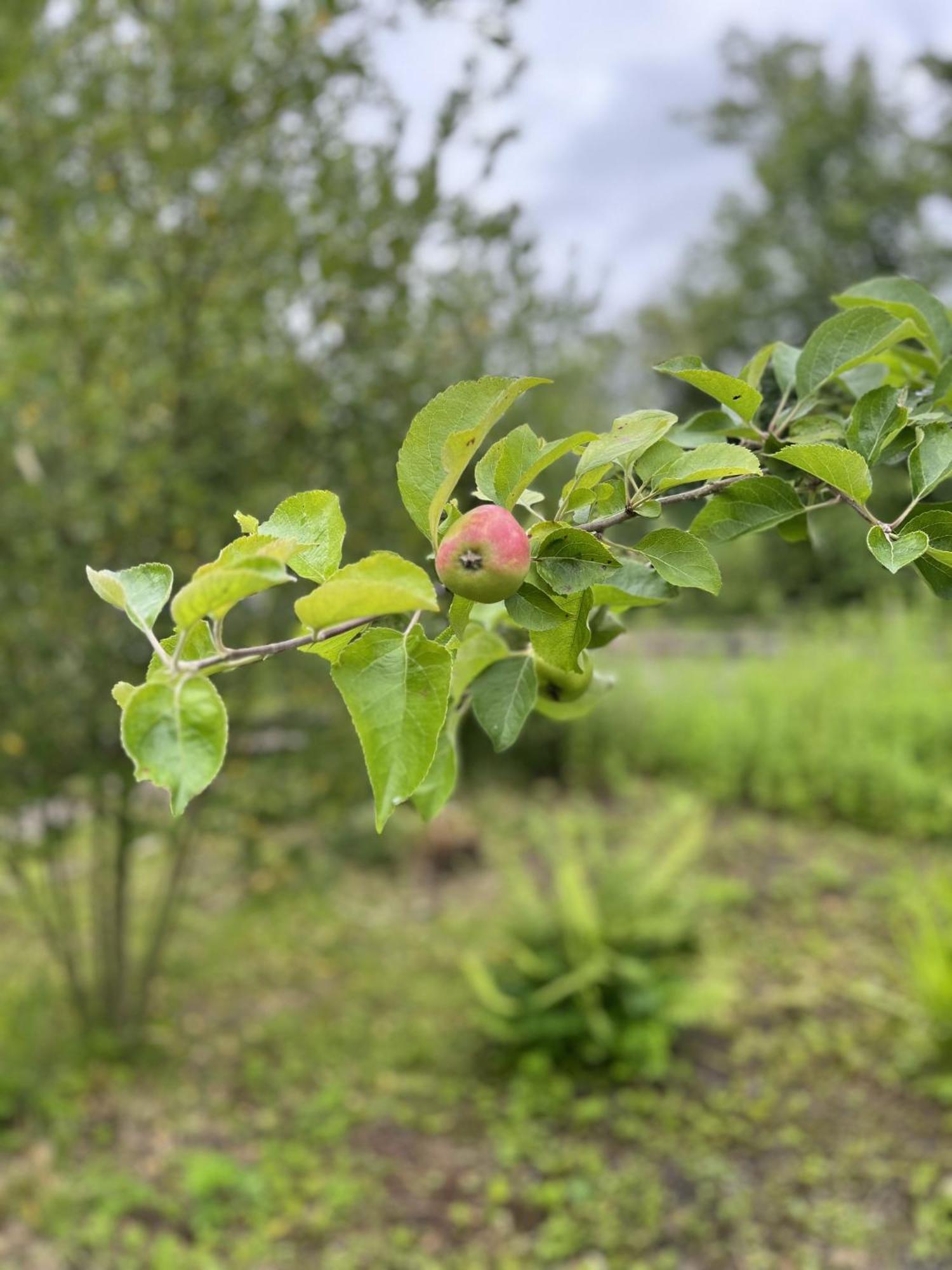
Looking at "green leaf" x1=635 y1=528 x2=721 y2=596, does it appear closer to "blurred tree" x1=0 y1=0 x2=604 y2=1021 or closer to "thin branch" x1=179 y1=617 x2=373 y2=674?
"thin branch" x1=179 y1=617 x2=373 y2=674

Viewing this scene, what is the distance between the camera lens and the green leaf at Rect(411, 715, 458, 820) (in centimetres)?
58

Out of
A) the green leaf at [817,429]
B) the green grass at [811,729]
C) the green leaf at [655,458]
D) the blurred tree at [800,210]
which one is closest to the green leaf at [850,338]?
the green leaf at [817,429]

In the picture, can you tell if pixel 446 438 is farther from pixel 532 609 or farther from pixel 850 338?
pixel 850 338

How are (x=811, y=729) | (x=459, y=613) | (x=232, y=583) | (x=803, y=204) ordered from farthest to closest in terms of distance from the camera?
(x=803, y=204), (x=811, y=729), (x=459, y=613), (x=232, y=583)

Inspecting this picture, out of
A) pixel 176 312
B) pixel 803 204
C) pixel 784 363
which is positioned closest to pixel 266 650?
pixel 784 363

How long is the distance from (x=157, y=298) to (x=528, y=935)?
1.93 m

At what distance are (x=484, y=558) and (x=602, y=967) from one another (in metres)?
2.52

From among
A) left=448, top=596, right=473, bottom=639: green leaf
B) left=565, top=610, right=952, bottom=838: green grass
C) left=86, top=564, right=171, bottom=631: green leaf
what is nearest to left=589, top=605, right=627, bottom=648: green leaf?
left=448, top=596, right=473, bottom=639: green leaf

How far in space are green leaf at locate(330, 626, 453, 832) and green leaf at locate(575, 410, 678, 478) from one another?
11 centimetres

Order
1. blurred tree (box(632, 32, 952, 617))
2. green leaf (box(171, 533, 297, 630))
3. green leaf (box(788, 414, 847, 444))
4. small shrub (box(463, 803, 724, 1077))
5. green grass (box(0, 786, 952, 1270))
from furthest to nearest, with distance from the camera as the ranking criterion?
1. blurred tree (box(632, 32, 952, 617))
2. small shrub (box(463, 803, 724, 1077))
3. green grass (box(0, 786, 952, 1270))
4. green leaf (box(788, 414, 847, 444))
5. green leaf (box(171, 533, 297, 630))

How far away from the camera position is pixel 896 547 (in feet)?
1.49

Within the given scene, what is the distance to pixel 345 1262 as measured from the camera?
2.07 meters

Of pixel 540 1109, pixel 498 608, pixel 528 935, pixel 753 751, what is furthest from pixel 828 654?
pixel 498 608

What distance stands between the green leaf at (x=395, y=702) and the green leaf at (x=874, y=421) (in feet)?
0.81
